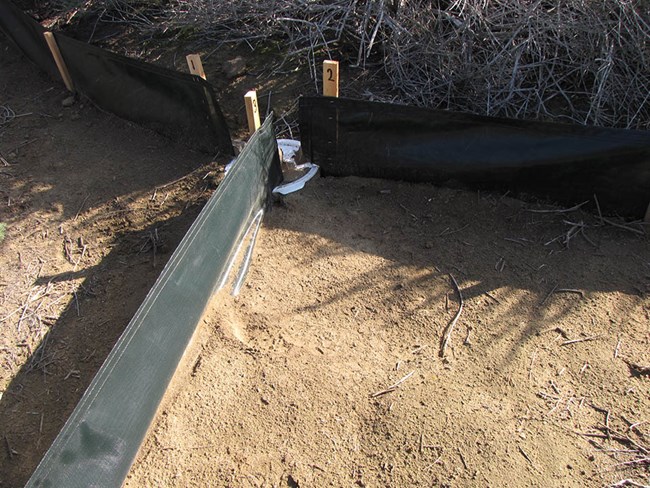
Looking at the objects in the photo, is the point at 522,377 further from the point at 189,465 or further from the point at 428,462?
the point at 189,465

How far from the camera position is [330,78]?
158 inches

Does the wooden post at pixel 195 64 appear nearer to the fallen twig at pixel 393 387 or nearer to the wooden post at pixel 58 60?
the wooden post at pixel 58 60

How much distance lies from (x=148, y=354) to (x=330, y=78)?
2431 mm

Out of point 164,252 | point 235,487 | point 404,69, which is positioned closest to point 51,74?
point 164,252

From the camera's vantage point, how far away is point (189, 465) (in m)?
2.69

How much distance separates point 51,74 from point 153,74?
2.11 meters

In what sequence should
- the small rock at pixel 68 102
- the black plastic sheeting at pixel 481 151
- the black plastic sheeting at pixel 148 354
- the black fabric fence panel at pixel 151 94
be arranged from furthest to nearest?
the small rock at pixel 68 102, the black fabric fence panel at pixel 151 94, the black plastic sheeting at pixel 481 151, the black plastic sheeting at pixel 148 354

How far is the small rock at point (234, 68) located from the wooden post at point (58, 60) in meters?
1.64

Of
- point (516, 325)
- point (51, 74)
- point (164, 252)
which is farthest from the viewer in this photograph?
point (51, 74)

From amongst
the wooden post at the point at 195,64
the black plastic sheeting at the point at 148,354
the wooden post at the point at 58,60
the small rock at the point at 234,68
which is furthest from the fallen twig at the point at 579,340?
the wooden post at the point at 58,60

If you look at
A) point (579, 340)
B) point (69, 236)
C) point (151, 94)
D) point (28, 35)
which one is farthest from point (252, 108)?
point (28, 35)

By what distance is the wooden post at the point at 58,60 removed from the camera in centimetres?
515

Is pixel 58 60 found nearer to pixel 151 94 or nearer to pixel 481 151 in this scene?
pixel 151 94

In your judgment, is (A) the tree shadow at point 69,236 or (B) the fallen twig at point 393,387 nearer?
(B) the fallen twig at point 393,387
